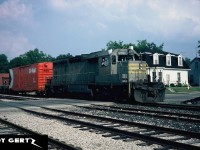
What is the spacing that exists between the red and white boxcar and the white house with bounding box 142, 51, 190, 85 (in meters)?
22.0

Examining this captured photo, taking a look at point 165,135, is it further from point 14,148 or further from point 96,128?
point 14,148

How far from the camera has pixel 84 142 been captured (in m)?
7.12

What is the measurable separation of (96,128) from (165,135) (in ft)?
7.52

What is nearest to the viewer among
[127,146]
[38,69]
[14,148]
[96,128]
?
[14,148]

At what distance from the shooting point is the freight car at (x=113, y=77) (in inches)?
723

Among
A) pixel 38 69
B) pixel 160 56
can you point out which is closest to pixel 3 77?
pixel 38 69

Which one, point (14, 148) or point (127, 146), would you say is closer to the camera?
point (14, 148)

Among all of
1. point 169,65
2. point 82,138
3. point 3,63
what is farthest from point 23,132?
point 3,63

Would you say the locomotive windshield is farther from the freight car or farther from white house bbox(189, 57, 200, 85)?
white house bbox(189, 57, 200, 85)

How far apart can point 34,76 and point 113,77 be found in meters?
13.4

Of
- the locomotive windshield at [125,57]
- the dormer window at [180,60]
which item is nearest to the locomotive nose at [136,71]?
the locomotive windshield at [125,57]

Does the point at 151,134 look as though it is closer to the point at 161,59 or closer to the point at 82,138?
the point at 82,138

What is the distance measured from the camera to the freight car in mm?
18362

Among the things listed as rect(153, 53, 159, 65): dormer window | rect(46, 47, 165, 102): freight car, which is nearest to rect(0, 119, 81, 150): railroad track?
rect(46, 47, 165, 102): freight car
